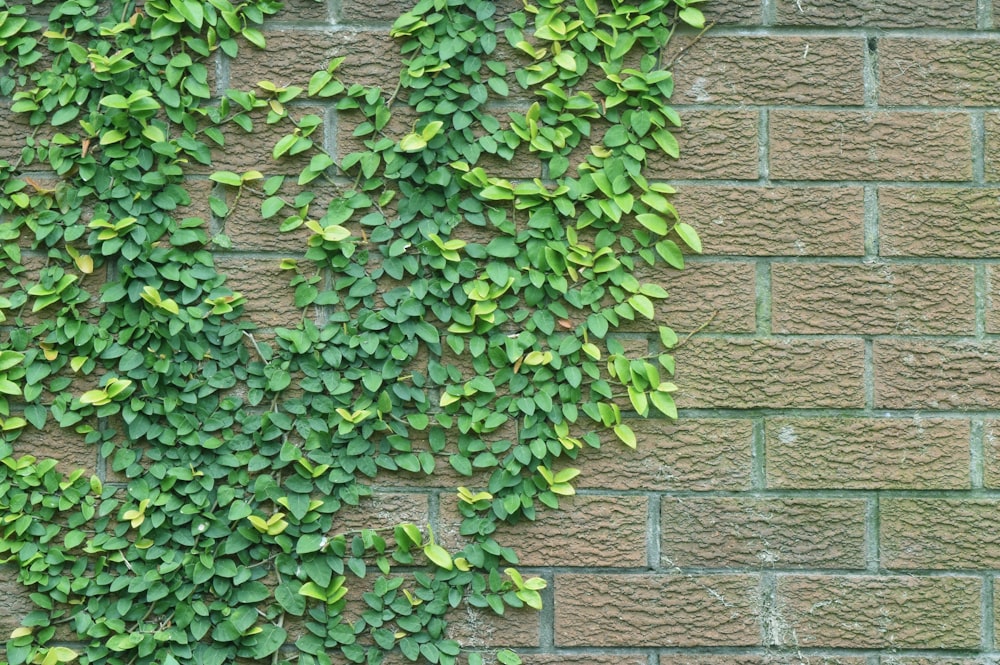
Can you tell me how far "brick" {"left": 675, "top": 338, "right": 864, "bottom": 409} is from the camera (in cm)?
210

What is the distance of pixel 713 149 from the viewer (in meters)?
2.10

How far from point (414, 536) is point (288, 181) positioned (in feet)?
2.56

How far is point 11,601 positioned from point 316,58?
129cm

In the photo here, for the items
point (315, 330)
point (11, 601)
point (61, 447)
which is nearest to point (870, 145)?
point (315, 330)

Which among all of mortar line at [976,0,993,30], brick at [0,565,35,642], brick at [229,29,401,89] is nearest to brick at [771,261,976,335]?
mortar line at [976,0,993,30]

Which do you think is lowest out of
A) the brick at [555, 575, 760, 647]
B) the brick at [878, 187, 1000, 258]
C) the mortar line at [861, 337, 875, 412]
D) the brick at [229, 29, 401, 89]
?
the brick at [555, 575, 760, 647]

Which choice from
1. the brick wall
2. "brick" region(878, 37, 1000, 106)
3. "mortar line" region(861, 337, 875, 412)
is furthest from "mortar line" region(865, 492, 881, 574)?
"brick" region(878, 37, 1000, 106)

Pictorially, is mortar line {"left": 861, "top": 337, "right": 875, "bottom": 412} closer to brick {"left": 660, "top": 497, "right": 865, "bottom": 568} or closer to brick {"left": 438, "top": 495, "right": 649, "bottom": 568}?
brick {"left": 660, "top": 497, "right": 865, "bottom": 568}

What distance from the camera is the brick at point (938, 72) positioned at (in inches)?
82.4

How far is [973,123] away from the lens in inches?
82.6

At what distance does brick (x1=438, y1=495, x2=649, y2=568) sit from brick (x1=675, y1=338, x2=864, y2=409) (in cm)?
26

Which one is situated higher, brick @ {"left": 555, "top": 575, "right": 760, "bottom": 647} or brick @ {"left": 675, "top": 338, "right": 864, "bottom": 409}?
brick @ {"left": 675, "top": 338, "right": 864, "bottom": 409}

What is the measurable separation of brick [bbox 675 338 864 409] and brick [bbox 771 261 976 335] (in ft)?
0.14

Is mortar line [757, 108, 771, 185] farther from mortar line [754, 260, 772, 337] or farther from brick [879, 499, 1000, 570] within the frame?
brick [879, 499, 1000, 570]
